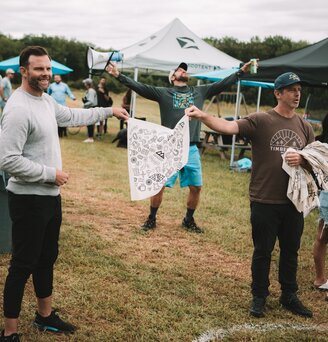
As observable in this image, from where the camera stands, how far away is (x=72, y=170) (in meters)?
10.6

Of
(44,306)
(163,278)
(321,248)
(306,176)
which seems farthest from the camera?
(163,278)

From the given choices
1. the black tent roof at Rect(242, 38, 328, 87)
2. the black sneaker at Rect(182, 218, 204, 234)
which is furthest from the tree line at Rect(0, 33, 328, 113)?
the black sneaker at Rect(182, 218, 204, 234)

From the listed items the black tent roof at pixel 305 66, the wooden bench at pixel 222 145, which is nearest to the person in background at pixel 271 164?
the black tent roof at pixel 305 66

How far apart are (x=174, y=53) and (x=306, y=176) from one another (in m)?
11.2

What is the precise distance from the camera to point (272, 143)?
3998mm

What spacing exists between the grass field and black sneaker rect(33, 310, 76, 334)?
0.21 feet

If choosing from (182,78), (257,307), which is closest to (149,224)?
(182,78)

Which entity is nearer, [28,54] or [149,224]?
[28,54]

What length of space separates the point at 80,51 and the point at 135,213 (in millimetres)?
39211

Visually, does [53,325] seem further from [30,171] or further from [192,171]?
[192,171]

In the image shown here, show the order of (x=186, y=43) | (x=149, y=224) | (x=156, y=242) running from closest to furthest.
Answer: (x=156, y=242) < (x=149, y=224) < (x=186, y=43)

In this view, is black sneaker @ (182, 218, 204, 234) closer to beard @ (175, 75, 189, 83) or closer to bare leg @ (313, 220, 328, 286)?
beard @ (175, 75, 189, 83)

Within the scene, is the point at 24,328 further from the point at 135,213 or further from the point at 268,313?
the point at 135,213

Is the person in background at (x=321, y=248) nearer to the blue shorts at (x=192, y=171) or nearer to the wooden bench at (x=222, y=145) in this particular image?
the blue shorts at (x=192, y=171)
